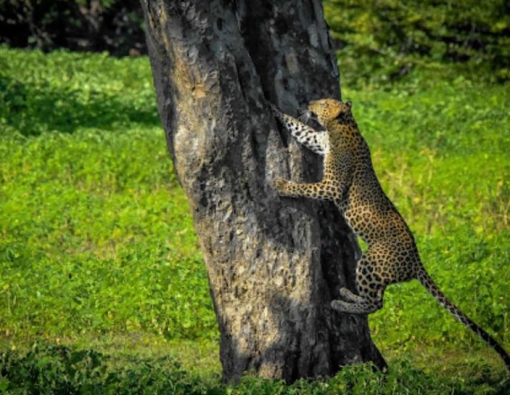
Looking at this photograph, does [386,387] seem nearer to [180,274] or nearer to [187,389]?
[187,389]

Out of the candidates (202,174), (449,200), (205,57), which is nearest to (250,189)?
(202,174)

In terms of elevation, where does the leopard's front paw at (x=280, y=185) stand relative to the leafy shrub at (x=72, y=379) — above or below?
above

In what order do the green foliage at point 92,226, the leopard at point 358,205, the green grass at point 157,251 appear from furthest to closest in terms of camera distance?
the green foliage at point 92,226 → the leopard at point 358,205 → the green grass at point 157,251

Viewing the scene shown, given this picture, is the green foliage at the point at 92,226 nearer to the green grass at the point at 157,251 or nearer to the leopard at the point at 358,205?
the green grass at the point at 157,251

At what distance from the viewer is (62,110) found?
23.6 meters

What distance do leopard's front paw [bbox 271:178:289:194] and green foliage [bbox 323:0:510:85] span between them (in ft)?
63.1

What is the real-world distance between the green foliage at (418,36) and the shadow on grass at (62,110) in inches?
226

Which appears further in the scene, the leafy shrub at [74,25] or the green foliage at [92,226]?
the leafy shrub at [74,25]

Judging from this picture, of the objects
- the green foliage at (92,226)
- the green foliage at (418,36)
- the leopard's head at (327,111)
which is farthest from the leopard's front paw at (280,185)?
the green foliage at (418,36)

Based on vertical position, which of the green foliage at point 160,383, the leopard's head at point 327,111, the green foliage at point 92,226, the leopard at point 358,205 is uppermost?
the leopard's head at point 327,111

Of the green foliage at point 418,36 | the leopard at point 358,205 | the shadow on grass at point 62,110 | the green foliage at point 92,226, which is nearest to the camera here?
the leopard at point 358,205

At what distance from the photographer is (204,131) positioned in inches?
328

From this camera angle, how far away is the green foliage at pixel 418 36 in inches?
1081

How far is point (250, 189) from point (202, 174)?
1.06 feet
